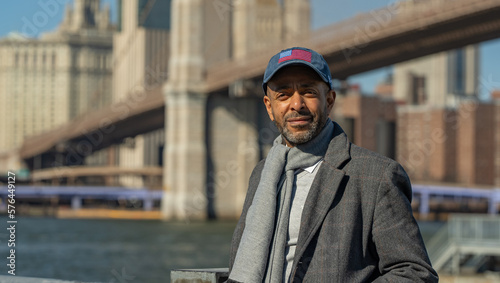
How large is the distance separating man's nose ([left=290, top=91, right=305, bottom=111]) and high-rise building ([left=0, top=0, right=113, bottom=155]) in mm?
132771

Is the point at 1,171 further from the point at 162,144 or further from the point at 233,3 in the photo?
the point at 233,3

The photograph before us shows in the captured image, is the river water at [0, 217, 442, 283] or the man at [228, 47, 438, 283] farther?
the river water at [0, 217, 442, 283]

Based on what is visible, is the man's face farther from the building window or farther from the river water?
the building window

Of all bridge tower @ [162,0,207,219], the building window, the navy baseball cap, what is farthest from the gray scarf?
the building window

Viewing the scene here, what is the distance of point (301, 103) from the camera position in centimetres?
250

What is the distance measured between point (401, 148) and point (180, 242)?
90.7m

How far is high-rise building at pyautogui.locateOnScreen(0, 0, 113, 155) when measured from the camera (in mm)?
136250

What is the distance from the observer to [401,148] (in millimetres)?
123250

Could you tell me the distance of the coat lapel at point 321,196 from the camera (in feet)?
7.71

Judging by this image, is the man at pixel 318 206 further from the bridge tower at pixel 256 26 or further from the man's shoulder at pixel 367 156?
the bridge tower at pixel 256 26

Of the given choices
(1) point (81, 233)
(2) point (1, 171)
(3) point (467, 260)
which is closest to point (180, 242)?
(1) point (81, 233)

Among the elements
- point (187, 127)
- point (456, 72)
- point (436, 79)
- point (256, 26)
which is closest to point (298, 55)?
point (187, 127)

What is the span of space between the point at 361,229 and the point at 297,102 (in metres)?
0.40

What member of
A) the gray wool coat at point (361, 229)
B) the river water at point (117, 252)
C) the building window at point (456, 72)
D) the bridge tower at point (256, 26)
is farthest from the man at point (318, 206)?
the building window at point (456, 72)
